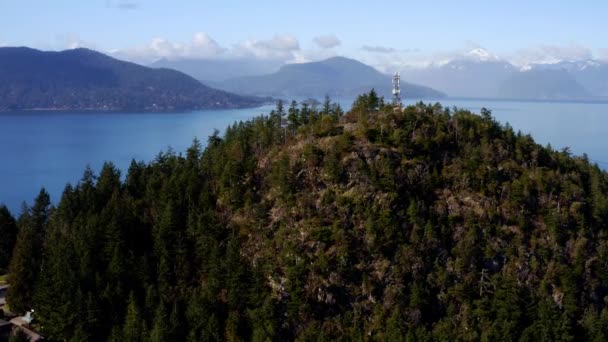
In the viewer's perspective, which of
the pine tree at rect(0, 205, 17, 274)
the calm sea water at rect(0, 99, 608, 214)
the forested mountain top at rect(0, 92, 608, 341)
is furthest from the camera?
the calm sea water at rect(0, 99, 608, 214)

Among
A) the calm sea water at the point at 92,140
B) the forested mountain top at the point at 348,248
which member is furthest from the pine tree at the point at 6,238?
the calm sea water at the point at 92,140

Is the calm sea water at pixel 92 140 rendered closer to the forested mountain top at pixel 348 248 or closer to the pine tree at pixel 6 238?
the pine tree at pixel 6 238

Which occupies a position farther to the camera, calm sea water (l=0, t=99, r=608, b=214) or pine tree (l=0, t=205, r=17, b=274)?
calm sea water (l=0, t=99, r=608, b=214)

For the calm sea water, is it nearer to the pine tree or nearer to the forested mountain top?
the pine tree

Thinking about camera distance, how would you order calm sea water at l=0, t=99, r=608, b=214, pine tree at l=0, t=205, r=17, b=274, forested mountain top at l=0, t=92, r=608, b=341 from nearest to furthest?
forested mountain top at l=0, t=92, r=608, b=341 < pine tree at l=0, t=205, r=17, b=274 < calm sea water at l=0, t=99, r=608, b=214

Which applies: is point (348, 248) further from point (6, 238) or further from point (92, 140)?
point (92, 140)

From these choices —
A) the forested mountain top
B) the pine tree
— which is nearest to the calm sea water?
the pine tree
